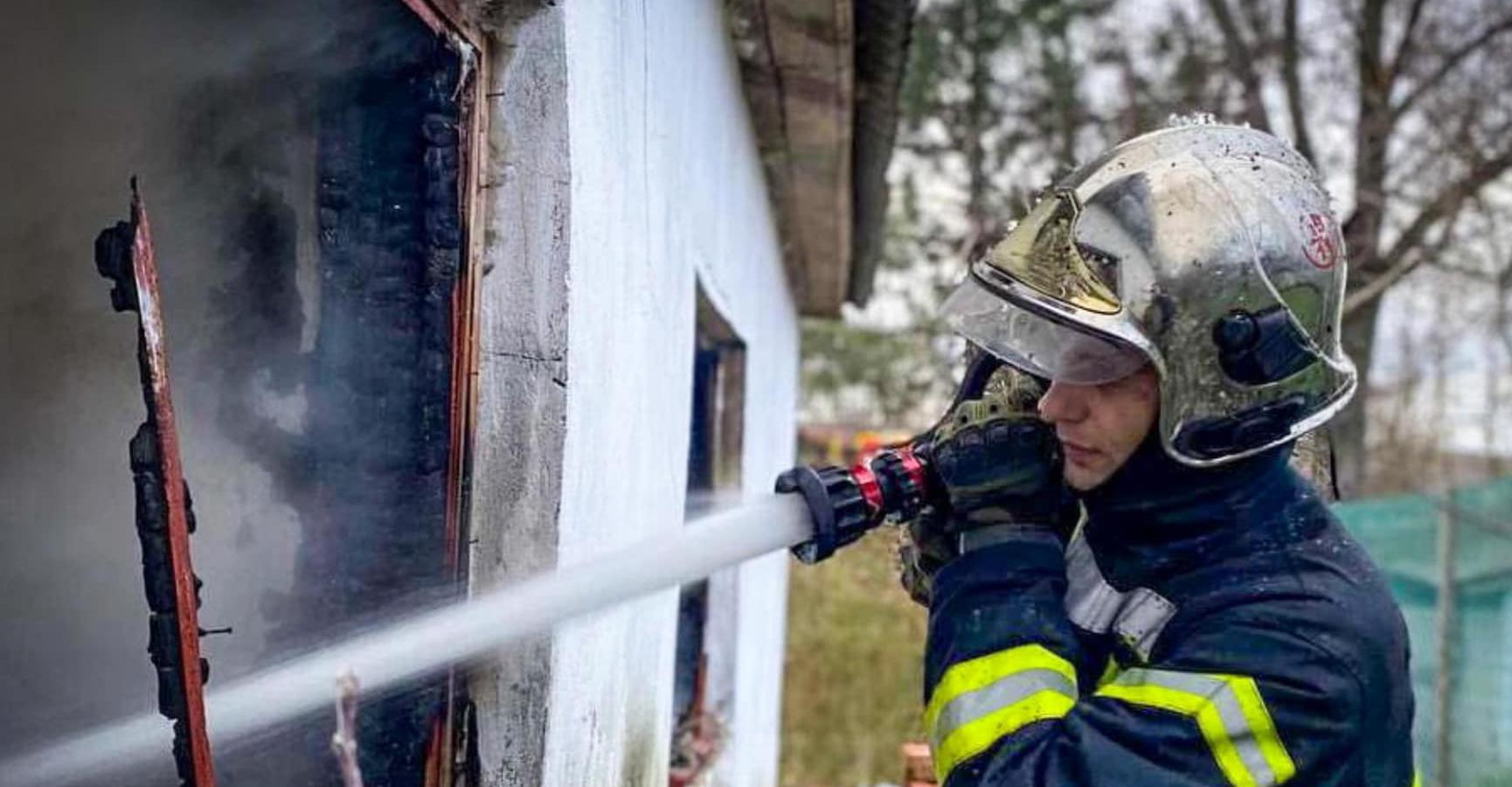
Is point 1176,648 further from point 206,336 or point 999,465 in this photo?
point 206,336

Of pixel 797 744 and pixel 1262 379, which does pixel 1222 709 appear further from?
pixel 797 744

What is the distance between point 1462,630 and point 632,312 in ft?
17.4

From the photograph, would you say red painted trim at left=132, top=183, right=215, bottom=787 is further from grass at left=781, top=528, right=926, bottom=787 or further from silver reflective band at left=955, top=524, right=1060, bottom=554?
grass at left=781, top=528, right=926, bottom=787

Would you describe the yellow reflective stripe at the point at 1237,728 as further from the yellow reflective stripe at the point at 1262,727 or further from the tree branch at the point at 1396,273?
the tree branch at the point at 1396,273

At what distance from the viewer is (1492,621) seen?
20.5 ft

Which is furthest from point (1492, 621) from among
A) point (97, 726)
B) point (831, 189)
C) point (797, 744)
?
point (797, 744)

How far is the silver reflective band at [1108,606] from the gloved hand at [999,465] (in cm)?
6

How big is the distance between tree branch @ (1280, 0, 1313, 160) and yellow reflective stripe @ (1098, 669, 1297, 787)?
15.4 meters

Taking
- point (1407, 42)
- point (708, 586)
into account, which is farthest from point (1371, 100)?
point (708, 586)

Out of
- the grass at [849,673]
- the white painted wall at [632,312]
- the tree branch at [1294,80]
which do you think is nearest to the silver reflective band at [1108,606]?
the white painted wall at [632,312]

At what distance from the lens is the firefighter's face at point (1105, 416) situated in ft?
6.91

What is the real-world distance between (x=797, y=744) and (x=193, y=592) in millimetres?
11269

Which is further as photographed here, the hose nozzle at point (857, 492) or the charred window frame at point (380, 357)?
the hose nozzle at point (857, 492)

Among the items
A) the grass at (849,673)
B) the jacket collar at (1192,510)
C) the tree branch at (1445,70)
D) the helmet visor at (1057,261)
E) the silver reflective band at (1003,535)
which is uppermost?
the tree branch at (1445,70)
